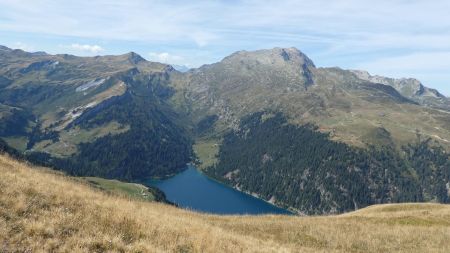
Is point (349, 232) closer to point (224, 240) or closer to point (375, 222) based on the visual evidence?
point (375, 222)

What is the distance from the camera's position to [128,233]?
58.7 ft

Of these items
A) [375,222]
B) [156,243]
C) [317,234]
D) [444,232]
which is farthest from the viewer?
[375,222]

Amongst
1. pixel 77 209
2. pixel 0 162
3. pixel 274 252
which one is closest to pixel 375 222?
pixel 274 252

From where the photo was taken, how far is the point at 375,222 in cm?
3769

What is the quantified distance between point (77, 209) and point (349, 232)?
878 inches

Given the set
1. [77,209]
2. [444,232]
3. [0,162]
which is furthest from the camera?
[444,232]

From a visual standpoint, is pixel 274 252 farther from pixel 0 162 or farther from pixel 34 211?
pixel 0 162

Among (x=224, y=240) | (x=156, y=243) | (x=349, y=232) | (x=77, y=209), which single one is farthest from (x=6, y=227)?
(x=349, y=232)

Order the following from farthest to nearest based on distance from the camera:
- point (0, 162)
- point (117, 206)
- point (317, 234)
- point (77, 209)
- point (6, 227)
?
point (317, 234) → point (0, 162) → point (117, 206) → point (77, 209) → point (6, 227)

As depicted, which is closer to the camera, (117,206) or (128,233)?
(128,233)

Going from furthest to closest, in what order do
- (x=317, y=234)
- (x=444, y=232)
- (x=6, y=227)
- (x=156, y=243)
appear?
(x=444, y=232) < (x=317, y=234) < (x=156, y=243) < (x=6, y=227)

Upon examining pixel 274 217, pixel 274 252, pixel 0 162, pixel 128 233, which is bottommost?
pixel 274 217

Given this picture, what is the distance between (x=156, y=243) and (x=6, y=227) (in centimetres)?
607

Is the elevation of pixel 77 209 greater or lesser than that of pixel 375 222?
greater
